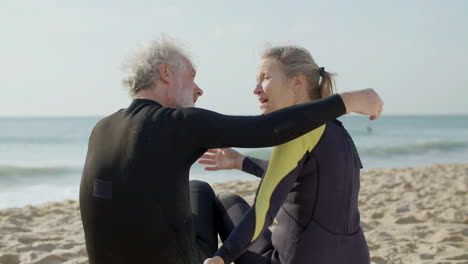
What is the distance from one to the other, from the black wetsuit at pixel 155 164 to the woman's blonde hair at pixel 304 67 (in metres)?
0.43

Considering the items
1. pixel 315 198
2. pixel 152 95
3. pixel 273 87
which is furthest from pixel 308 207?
pixel 152 95

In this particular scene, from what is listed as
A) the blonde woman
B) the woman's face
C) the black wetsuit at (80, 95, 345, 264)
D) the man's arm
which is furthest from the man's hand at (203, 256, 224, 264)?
the woman's face

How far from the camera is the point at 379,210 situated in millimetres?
5707

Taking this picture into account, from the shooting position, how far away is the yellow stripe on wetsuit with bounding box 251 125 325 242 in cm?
185

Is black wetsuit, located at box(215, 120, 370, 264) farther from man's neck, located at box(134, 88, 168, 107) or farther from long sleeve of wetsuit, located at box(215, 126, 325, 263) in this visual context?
man's neck, located at box(134, 88, 168, 107)

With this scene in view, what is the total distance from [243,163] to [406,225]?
2.87 m

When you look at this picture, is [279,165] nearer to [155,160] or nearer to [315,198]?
[315,198]

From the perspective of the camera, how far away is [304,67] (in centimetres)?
232

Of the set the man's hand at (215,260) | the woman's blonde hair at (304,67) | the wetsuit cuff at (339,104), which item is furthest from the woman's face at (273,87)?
→ the man's hand at (215,260)

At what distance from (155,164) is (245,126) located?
38 centimetres

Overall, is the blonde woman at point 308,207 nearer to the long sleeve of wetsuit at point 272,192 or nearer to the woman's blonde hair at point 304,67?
the long sleeve of wetsuit at point 272,192

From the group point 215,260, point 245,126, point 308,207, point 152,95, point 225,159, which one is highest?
point 152,95

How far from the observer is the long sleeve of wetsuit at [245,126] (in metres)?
1.85

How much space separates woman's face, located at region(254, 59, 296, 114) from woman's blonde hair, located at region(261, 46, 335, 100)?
30 mm
